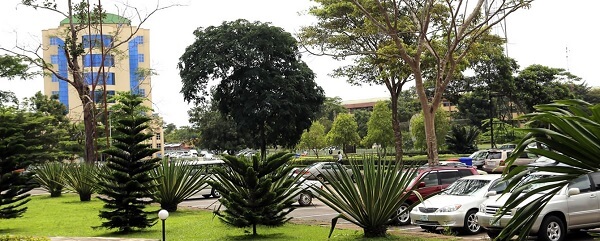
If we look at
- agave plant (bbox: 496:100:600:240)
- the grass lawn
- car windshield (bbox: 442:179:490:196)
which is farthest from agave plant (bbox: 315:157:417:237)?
agave plant (bbox: 496:100:600:240)

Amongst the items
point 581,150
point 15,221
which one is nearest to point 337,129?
point 15,221

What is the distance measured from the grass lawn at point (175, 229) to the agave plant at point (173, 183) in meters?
0.53

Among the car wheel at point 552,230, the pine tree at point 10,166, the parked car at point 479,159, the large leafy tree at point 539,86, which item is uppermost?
the large leafy tree at point 539,86

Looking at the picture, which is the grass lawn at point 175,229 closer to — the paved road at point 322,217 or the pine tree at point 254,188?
the pine tree at point 254,188

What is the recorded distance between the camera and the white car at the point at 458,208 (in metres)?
14.1

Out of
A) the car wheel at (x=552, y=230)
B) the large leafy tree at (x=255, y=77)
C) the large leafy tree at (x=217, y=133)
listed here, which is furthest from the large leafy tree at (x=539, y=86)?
the car wheel at (x=552, y=230)

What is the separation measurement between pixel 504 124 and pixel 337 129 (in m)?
14.7

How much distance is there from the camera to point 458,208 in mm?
14172

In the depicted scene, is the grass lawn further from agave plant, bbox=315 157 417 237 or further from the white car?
the white car

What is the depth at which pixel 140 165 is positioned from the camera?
16.1 m

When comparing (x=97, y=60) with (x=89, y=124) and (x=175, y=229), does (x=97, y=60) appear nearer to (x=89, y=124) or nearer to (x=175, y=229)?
(x=89, y=124)

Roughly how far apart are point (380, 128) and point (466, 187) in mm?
39129

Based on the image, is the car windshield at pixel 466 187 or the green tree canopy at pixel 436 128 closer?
the car windshield at pixel 466 187

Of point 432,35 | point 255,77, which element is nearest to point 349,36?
point 432,35
